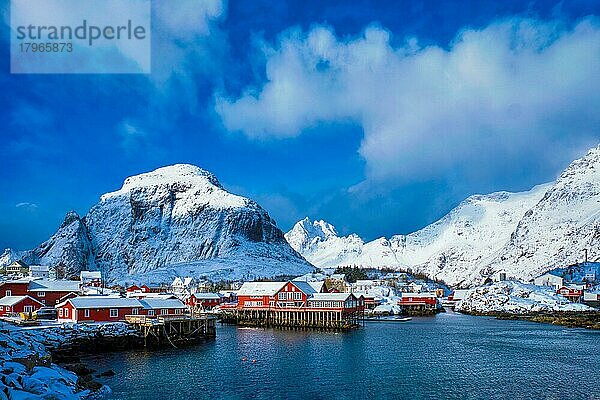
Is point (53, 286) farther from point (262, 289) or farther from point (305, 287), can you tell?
point (305, 287)

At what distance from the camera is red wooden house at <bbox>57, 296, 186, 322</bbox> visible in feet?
208

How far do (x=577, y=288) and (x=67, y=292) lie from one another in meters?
122

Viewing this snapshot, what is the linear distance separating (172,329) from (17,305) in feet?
78.4

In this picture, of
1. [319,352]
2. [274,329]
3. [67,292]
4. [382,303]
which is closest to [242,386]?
[319,352]

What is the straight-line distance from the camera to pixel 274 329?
8538 centimetres

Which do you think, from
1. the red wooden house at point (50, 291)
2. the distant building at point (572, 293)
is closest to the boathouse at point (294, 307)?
the red wooden house at point (50, 291)

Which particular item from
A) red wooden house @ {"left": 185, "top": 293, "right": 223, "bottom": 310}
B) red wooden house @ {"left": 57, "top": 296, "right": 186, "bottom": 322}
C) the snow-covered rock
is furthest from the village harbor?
red wooden house @ {"left": 185, "top": 293, "right": 223, "bottom": 310}

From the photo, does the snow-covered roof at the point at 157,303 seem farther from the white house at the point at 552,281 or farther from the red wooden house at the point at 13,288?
the white house at the point at 552,281

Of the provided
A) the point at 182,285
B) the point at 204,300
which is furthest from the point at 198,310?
the point at 182,285

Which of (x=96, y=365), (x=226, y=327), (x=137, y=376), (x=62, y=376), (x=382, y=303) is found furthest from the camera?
(x=382, y=303)

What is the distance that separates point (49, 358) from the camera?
3819 centimetres

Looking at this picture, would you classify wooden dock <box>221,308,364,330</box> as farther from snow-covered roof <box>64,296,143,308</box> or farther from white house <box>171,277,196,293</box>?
white house <box>171,277,196,293</box>

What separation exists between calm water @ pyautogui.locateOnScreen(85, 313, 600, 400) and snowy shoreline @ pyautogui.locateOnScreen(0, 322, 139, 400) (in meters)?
3.48

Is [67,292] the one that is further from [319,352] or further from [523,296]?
[523,296]
